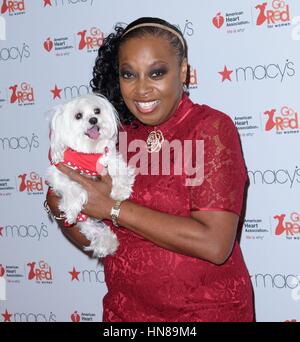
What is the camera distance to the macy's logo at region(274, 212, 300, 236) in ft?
8.86

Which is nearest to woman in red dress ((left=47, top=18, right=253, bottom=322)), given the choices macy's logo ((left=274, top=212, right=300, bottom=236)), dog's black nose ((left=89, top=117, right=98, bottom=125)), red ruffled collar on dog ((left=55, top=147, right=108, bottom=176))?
red ruffled collar on dog ((left=55, top=147, right=108, bottom=176))

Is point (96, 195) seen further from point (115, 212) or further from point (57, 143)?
point (57, 143)

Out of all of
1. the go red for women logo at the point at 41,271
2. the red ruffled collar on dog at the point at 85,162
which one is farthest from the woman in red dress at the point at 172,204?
the go red for women logo at the point at 41,271

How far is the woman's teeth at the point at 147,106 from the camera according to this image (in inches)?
70.2

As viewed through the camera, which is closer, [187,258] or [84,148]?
[187,258]

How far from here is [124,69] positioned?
1780 mm

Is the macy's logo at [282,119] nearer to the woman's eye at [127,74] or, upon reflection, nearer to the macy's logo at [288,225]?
the macy's logo at [288,225]

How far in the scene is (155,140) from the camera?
1.84 meters

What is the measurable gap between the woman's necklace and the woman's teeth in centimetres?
10

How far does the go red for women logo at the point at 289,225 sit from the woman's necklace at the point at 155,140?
1.13 m

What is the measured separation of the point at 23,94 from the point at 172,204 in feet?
6.10

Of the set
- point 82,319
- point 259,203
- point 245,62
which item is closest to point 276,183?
point 259,203

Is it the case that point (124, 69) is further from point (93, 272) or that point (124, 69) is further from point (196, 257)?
point (93, 272)

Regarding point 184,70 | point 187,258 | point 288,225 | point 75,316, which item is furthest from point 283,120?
point 75,316
